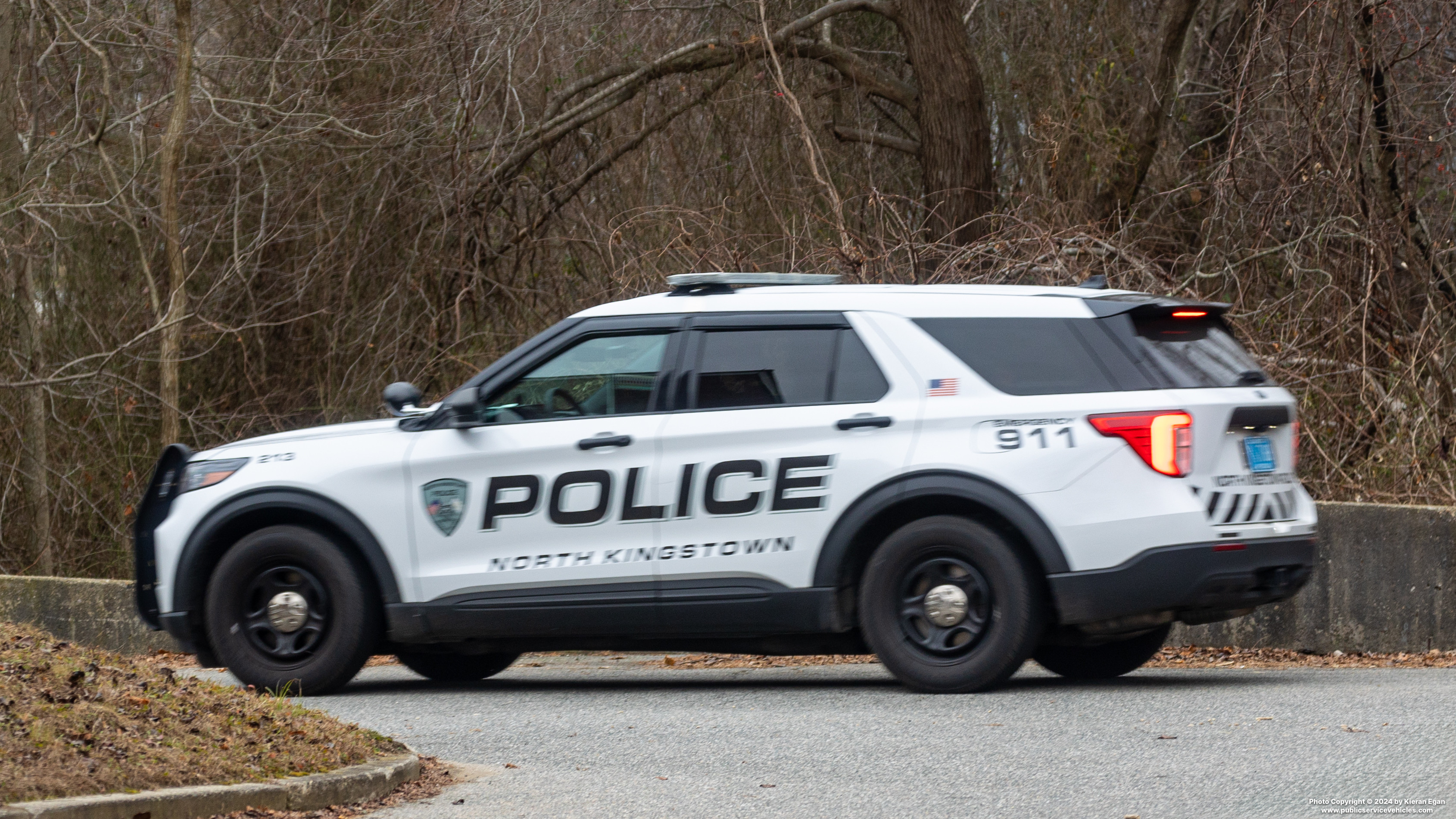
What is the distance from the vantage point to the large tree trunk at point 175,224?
14.3 meters

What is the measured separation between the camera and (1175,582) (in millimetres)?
7441

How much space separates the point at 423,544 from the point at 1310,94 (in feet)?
25.9

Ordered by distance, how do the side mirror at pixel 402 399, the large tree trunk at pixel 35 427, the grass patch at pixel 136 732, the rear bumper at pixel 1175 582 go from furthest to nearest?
the large tree trunk at pixel 35 427 < the side mirror at pixel 402 399 < the rear bumper at pixel 1175 582 < the grass patch at pixel 136 732

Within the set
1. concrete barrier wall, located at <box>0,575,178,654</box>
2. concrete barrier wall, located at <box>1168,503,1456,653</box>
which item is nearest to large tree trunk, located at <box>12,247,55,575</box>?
concrete barrier wall, located at <box>0,575,178,654</box>

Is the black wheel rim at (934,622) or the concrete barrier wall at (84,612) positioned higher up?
the black wheel rim at (934,622)

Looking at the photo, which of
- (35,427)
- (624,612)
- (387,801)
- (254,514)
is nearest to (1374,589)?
(624,612)

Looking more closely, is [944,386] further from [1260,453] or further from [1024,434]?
[1260,453]

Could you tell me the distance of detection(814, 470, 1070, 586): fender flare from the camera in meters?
7.58

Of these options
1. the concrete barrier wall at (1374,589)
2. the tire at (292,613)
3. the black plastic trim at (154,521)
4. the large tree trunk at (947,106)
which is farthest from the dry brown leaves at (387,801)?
the large tree trunk at (947,106)

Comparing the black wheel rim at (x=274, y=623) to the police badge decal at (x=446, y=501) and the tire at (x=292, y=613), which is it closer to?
the tire at (x=292, y=613)

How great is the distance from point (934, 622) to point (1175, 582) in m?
1.03

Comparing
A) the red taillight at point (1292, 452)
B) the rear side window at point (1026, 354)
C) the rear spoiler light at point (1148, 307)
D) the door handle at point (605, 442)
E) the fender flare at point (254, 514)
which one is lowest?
the fender flare at point (254, 514)

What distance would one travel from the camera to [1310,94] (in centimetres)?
1312

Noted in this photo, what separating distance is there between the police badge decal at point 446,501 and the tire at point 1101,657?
9.17 ft
